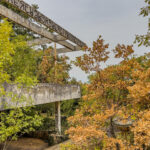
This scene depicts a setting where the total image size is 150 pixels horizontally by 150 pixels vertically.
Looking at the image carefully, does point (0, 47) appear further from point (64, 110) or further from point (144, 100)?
point (64, 110)

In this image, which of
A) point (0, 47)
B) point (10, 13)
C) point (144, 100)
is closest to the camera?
point (144, 100)

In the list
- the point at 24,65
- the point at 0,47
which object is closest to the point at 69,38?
the point at 24,65

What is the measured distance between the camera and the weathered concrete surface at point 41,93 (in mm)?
4664

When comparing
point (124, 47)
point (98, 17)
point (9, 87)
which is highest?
point (98, 17)

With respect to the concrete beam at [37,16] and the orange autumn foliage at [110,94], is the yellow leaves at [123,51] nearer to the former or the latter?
the orange autumn foliage at [110,94]

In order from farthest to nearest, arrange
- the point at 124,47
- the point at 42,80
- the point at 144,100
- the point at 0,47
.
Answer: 1. the point at 42,80
2. the point at 0,47
3. the point at 124,47
4. the point at 144,100

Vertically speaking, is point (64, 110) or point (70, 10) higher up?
point (70, 10)

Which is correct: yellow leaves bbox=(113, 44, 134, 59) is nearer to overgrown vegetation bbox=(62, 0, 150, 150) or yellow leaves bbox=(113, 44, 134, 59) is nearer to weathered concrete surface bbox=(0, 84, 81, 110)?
overgrown vegetation bbox=(62, 0, 150, 150)

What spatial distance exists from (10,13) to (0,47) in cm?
181

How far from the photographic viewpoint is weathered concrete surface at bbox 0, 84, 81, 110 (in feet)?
15.3

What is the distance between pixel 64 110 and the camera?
1045cm

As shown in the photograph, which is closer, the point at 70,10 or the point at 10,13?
the point at 10,13

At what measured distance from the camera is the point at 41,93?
6211mm

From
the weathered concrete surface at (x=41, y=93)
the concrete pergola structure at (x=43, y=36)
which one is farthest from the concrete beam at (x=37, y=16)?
the weathered concrete surface at (x=41, y=93)
